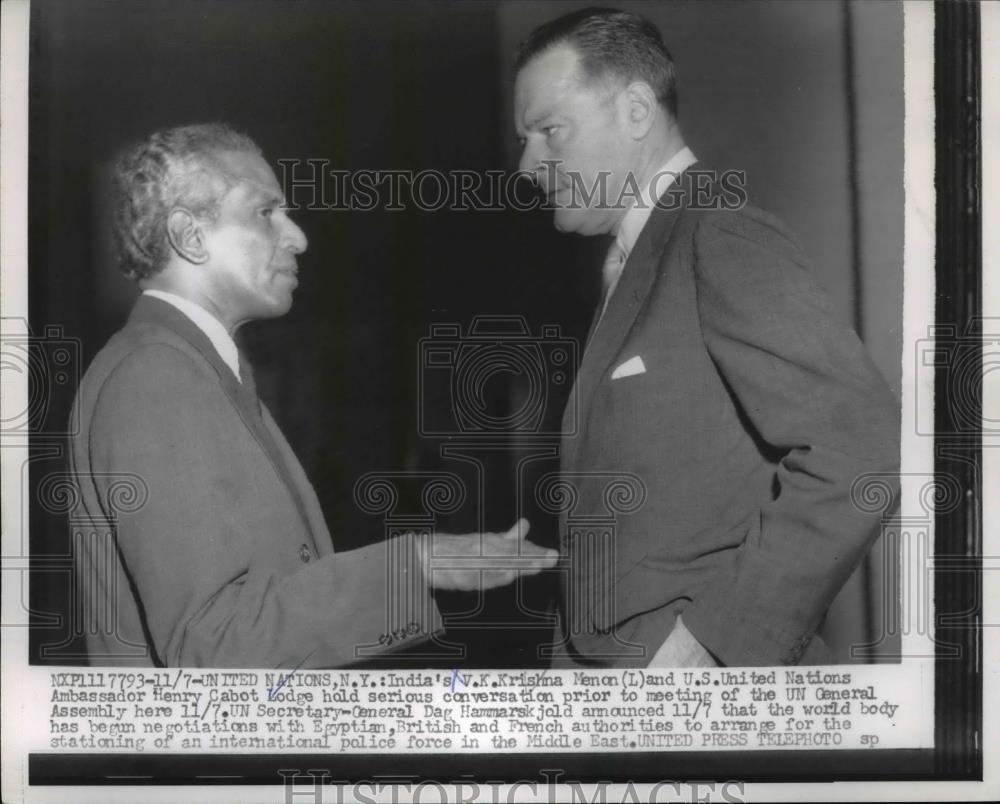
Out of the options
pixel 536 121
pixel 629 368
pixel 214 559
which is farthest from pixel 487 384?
pixel 214 559

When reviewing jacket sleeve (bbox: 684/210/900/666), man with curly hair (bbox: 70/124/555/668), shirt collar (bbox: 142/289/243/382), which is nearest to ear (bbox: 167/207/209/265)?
man with curly hair (bbox: 70/124/555/668)

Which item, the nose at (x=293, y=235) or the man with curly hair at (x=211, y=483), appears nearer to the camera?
the man with curly hair at (x=211, y=483)

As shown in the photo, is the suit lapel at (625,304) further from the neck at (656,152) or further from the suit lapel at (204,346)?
the suit lapel at (204,346)

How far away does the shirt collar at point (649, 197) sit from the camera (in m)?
2.81

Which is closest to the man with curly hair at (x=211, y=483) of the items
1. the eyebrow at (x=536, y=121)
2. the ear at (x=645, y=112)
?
the eyebrow at (x=536, y=121)

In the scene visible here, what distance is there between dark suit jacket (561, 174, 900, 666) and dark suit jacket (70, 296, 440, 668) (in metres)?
0.50

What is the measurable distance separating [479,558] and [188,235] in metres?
1.07

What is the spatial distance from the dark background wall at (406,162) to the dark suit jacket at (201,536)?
0.08 metres

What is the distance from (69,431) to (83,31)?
39.7 inches

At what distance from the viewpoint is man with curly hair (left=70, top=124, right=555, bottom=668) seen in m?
2.72

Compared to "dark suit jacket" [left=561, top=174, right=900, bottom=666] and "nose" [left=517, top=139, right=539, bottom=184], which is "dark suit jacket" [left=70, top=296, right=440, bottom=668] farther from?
"nose" [left=517, top=139, right=539, bottom=184]

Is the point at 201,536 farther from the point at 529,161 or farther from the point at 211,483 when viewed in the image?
the point at 529,161

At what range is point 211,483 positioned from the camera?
273 centimetres

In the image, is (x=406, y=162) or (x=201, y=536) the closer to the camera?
→ (x=201, y=536)
